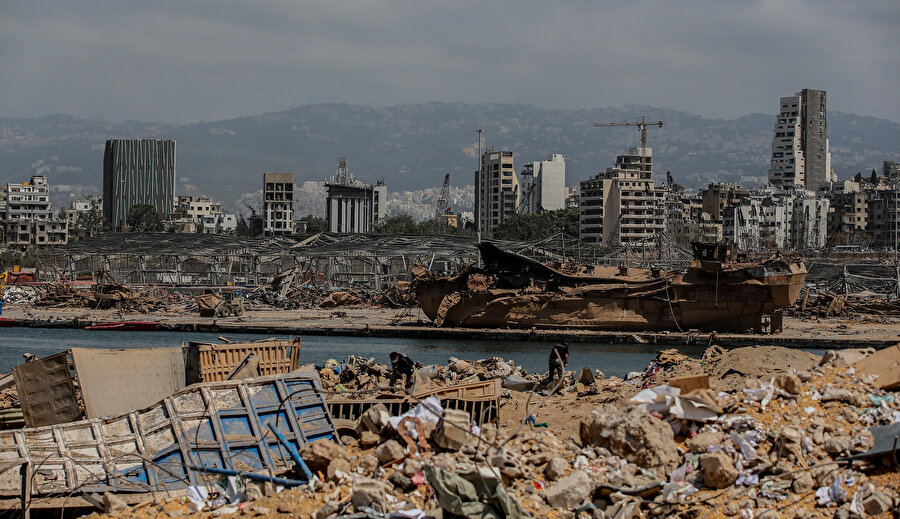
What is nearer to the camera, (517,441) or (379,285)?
(517,441)

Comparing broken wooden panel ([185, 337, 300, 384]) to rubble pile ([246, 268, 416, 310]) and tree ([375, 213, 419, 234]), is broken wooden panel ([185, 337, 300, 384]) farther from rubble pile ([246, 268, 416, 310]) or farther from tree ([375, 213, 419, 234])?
tree ([375, 213, 419, 234])

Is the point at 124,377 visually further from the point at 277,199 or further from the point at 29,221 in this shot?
the point at 277,199

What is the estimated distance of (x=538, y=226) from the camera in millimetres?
140125

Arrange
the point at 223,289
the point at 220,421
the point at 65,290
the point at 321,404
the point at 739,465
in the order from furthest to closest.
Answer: the point at 223,289 → the point at 65,290 → the point at 321,404 → the point at 220,421 → the point at 739,465

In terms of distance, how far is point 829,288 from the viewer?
6819 cm

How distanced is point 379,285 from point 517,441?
5784 cm

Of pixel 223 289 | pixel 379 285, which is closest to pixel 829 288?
pixel 379 285

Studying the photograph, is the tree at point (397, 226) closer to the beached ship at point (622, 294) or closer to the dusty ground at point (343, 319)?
the dusty ground at point (343, 319)

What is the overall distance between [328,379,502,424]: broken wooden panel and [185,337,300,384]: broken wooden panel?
5.61ft

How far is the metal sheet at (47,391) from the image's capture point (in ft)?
41.1

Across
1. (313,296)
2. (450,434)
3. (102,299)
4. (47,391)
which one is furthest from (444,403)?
(313,296)

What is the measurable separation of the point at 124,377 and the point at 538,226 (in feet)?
422

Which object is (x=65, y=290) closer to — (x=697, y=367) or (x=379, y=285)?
(x=379, y=285)

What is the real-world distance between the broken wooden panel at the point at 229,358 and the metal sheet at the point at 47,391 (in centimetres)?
187
